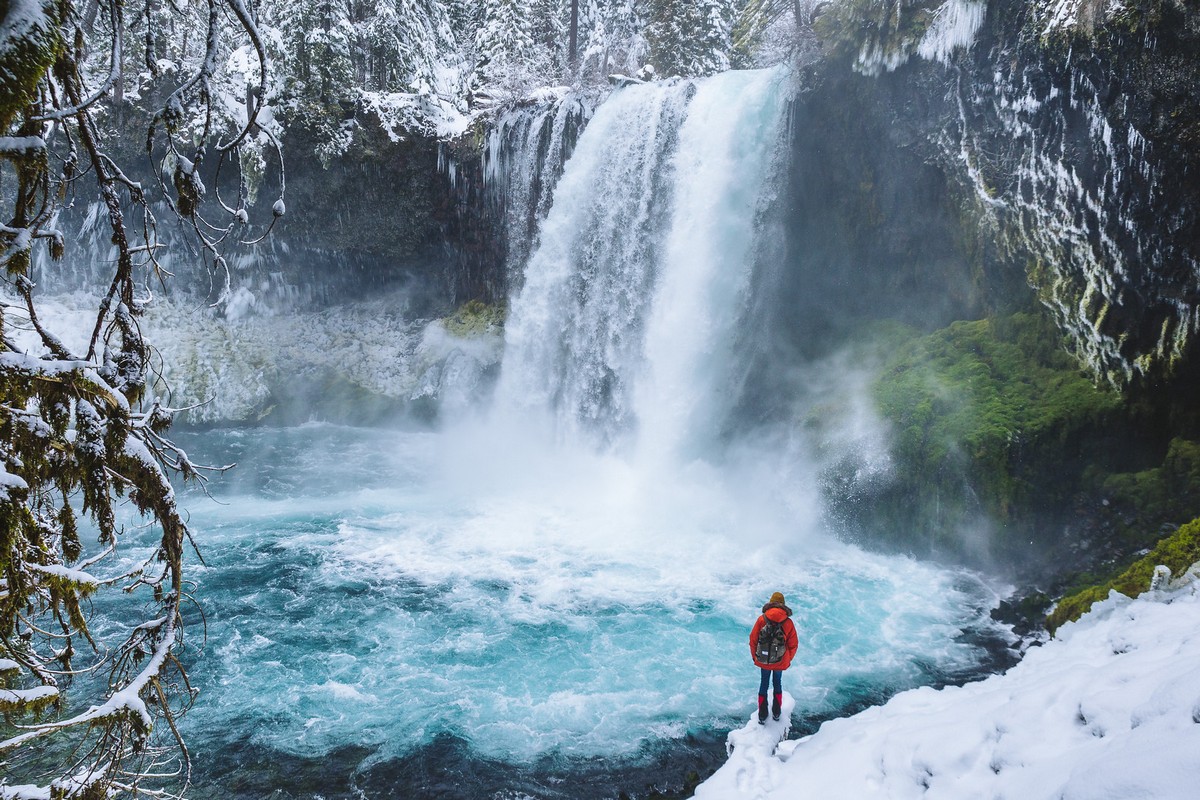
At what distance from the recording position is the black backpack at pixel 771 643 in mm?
6977

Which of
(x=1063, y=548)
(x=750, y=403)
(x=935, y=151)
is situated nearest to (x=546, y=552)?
(x=750, y=403)

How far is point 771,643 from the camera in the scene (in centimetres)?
698

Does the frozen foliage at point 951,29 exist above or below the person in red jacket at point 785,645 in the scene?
Result: above

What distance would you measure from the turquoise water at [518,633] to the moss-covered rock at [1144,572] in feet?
4.68

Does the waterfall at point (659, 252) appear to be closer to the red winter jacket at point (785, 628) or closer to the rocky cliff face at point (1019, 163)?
the rocky cliff face at point (1019, 163)

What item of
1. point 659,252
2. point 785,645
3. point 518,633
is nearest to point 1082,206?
point 659,252

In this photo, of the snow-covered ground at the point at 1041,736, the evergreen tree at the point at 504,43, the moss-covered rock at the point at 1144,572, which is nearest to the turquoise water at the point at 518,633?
the moss-covered rock at the point at 1144,572

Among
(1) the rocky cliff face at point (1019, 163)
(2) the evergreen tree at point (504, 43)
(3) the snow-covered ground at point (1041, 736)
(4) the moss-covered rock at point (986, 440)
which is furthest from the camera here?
(2) the evergreen tree at point (504, 43)

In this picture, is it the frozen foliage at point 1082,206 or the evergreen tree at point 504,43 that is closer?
the frozen foliage at point 1082,206

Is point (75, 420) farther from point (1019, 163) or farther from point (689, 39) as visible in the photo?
point (689, 39)

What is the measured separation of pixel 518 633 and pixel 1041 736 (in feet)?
26.7

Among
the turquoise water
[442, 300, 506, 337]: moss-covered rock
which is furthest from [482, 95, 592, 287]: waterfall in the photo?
the turquoise water

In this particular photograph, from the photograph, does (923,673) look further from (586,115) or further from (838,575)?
(586,115)

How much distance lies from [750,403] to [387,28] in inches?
749
